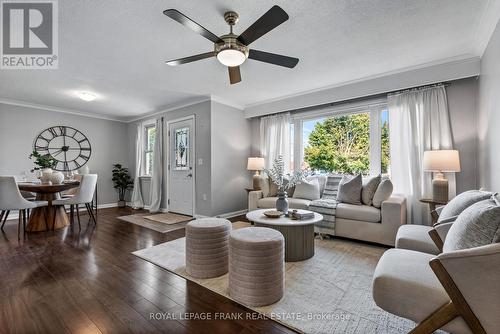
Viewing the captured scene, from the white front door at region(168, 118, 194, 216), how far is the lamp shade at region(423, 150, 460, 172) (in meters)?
4.00

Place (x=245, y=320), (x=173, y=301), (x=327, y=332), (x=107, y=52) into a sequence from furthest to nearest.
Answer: (x=107, y=52) < (x=173, y=301) < (x=245, y=320) < (x=327, y=332)

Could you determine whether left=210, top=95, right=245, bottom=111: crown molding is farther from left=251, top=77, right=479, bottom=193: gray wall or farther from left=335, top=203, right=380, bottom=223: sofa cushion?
left=251, top=77, right=479, bottom=193: gray wall

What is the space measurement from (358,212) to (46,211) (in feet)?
16.0

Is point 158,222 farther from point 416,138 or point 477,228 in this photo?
point 416,138

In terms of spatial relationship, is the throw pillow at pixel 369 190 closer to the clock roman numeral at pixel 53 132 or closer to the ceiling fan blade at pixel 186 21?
the ceiling fan blade at pixel 186 21

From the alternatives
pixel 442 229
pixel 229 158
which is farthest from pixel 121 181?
pixel 442 229

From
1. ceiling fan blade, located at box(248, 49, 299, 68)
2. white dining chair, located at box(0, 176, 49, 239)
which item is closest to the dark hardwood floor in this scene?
white dining chair, located at box(0, 176, 49, 239)

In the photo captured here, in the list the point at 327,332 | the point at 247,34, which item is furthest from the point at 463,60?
the point at 327,332

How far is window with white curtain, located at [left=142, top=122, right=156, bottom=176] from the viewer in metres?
6.12

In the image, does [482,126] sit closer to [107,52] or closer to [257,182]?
[257,182]

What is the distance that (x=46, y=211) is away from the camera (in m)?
3.83

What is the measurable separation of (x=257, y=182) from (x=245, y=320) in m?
3.01

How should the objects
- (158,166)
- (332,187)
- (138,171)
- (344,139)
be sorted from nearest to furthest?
(332,187) < (344,139) < (158,166) < (138,171)

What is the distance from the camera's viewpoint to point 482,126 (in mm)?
2795
